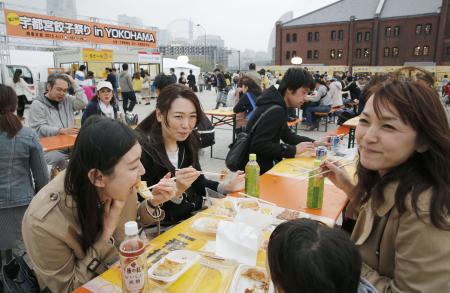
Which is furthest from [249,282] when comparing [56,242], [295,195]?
[295,195]

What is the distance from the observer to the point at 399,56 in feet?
116

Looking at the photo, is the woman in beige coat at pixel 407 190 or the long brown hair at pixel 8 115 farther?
the long brown hair at pixel 8 115

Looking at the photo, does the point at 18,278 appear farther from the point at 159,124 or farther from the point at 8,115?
the point at 8,115

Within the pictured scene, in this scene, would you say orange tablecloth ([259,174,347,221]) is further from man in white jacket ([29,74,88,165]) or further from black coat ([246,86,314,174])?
man in white jacket ([29,74,88,165])

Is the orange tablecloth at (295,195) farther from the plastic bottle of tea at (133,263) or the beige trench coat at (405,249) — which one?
the plastic bottle of tea at (133,263)

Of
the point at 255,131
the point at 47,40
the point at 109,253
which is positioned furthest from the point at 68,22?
the point at 109,253

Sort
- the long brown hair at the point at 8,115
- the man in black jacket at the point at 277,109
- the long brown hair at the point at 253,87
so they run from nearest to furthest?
the long brown hair at the point at 8,115
the man in black jacket at the point at 277,109
the long brown hair at the point at 253,87

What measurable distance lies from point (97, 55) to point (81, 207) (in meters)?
16.4

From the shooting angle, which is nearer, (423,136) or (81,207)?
(423,136)

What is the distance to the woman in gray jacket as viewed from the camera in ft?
8.61

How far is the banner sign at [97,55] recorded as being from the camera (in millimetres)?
15170

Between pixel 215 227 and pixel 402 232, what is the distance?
3.16 ft

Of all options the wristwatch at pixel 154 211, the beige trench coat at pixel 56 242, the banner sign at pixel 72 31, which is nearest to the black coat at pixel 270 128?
the wristwatch at pixel 154 211

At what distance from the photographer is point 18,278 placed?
4.51 ft
